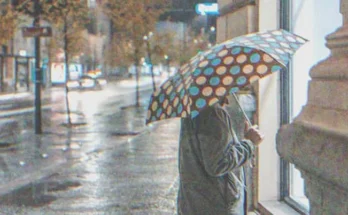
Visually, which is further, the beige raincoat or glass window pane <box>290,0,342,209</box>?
glass window pane <box>290,0,342,209</box>

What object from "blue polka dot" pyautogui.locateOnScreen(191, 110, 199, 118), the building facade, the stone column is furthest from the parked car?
"blue polka dot" pyautogui.locateOnScreen(191, 110, 199, 118)

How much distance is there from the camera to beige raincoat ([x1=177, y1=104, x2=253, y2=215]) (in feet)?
13.7

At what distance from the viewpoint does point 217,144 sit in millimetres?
4176

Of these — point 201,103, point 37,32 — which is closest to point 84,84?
point 37,32

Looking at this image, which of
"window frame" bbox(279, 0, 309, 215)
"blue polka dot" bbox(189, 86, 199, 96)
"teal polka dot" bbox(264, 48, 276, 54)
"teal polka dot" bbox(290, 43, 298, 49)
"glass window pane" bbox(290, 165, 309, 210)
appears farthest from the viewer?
"window frame" bbox(279, 0, 309, 215)

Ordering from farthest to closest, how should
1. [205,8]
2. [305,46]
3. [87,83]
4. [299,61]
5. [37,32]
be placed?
[87,83]
[205,8]
[37,32]
[299,61]
[305,46]

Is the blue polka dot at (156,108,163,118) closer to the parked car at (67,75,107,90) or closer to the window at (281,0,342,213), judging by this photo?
the window at (281,0,342,213)

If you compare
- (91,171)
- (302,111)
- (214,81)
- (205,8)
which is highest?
(205,8)

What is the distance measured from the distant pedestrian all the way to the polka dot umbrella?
0.54ft

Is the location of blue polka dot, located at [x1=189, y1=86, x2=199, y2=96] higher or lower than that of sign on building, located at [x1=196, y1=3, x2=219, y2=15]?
lower

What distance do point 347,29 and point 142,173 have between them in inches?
335

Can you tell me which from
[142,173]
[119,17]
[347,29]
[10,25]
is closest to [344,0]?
[347,29]

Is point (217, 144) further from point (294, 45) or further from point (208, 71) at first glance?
point (294, 45)

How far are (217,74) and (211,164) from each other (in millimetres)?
517
